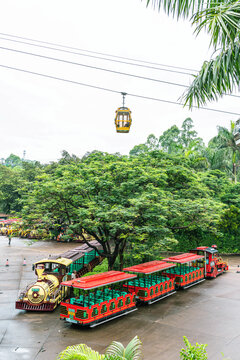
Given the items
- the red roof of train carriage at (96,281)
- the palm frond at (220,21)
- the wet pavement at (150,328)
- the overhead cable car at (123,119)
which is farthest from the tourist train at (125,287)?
the palm frond at (220,21)

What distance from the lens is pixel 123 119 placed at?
13797 millimetres

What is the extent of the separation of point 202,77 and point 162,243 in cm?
1055

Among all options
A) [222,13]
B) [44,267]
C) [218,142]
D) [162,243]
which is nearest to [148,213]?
[162,243]

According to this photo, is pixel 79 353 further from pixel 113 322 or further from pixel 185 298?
pixel 185 298

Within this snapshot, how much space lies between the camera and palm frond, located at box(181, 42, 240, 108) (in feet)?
22.8

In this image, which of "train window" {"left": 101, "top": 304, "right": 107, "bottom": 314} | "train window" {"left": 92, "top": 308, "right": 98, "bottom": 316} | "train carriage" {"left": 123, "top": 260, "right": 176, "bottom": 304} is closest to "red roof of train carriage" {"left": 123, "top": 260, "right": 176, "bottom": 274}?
"train carriage" {"left": 123, "top": 260, "right": 176, "bottom": 304}

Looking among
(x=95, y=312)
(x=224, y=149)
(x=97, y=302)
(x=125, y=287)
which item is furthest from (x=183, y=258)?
(x=224, y=149)

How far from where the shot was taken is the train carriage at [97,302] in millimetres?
11914

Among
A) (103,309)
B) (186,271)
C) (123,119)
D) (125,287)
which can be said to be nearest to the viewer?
(103,309)

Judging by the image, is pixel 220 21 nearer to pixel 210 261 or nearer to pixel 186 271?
pixel 186 271

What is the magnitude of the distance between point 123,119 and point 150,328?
8627 millimetres

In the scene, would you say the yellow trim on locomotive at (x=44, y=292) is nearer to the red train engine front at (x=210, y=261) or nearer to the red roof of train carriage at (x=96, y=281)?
the red roof of train carriage at (x=96, y=281)

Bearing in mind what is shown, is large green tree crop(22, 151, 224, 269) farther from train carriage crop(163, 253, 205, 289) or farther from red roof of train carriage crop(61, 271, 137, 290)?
red roof of train carriage crop(61, 271, 137, 290)

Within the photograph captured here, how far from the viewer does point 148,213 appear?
15.9 meters
